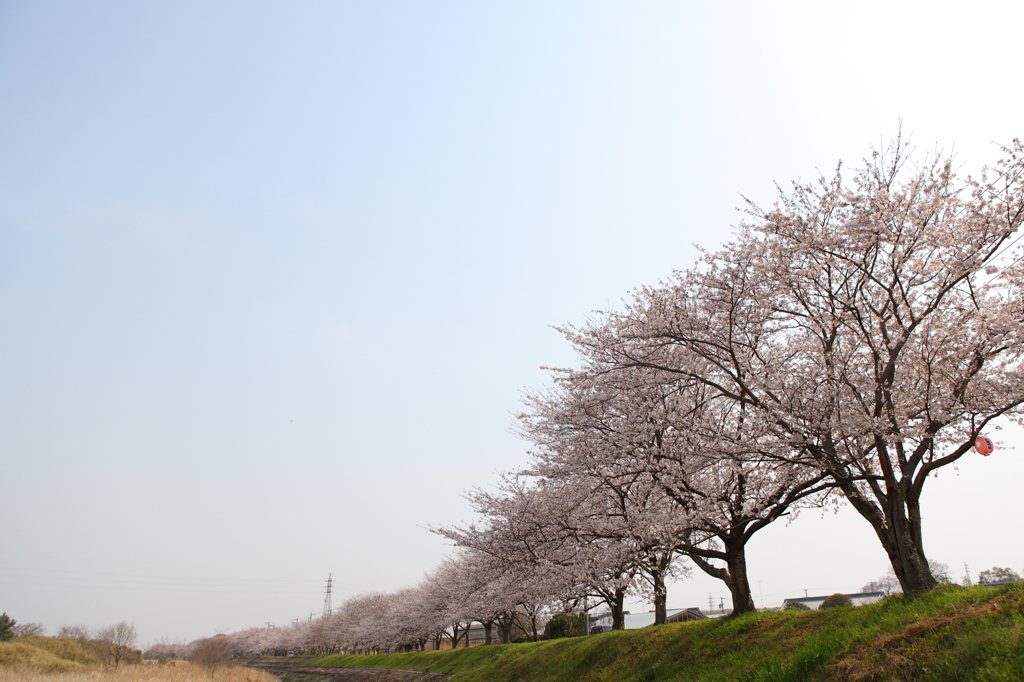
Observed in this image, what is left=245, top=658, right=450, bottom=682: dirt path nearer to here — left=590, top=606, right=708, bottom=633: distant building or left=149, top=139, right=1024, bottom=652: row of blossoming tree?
left=590, top=606, right=708, bottom=633: distant building

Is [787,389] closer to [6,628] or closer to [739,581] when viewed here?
[739,581]

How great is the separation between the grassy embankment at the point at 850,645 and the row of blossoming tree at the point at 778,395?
4.20 ft

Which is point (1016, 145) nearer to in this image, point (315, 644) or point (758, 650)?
point (758, 650)

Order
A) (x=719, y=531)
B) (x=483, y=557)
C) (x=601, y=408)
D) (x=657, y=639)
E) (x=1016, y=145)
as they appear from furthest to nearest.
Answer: (x=483, y=557) < (x=657, y=639) < (x=601, y=408) < (x=719, y=531) < (x=1016, y=145)

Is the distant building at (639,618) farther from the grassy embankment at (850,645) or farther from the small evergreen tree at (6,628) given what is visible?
the small evergreen tree at (6,628)

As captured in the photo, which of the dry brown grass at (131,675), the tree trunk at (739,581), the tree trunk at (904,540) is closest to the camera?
the tree trunk at (904,540)

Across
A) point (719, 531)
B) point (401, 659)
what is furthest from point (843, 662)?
point (401, 659)

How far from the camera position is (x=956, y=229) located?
1005cm

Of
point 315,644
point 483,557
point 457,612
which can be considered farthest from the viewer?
point 315,644

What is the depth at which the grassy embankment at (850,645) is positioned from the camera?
653 cm

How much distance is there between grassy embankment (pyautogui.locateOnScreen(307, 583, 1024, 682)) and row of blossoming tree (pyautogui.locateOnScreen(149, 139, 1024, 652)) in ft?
4.20

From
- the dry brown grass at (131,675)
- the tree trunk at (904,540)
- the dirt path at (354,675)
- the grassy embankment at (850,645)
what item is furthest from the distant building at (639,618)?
the tree trunk at (904,540)

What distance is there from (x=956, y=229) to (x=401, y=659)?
5634cm

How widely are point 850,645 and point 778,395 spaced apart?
439cm
